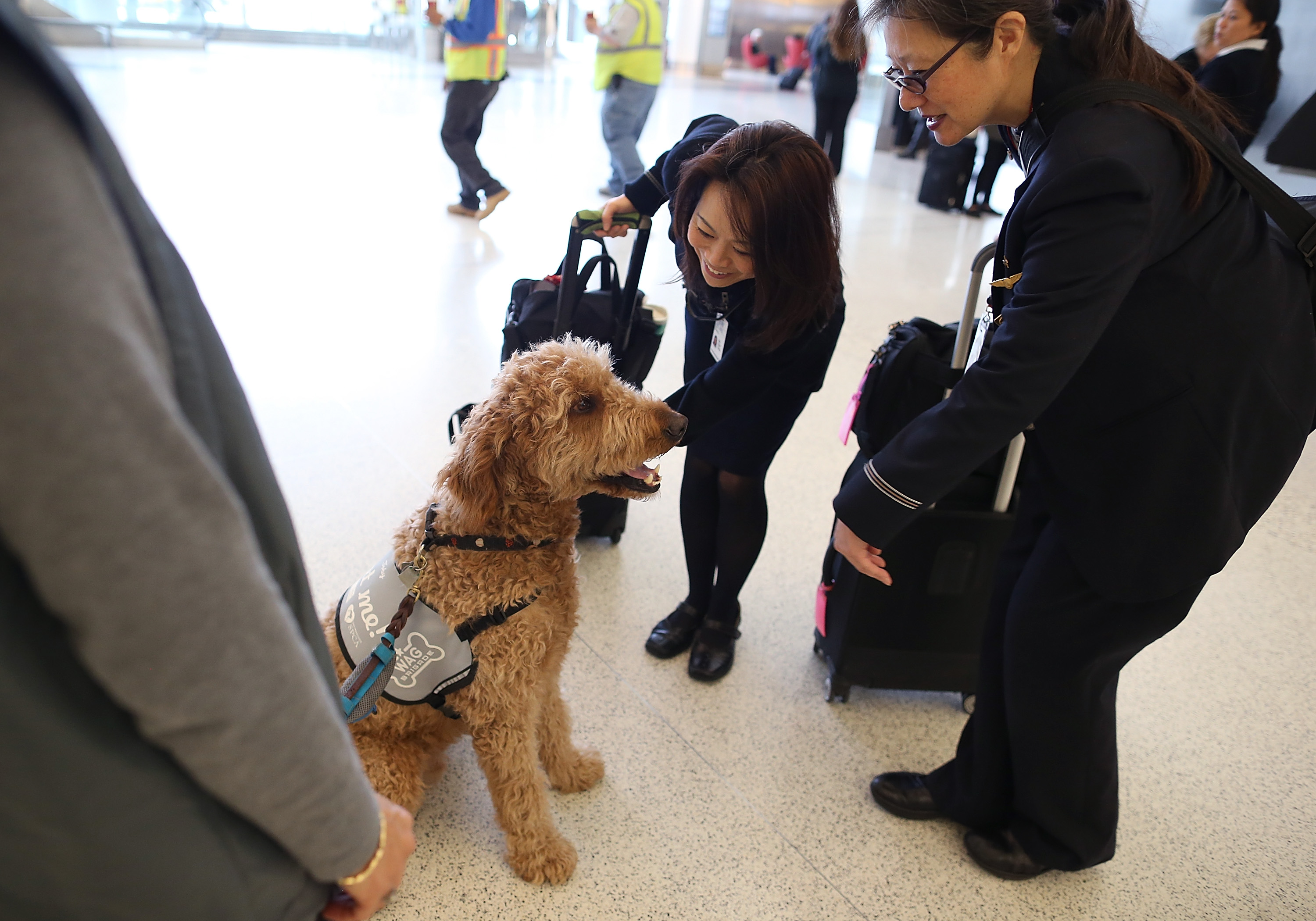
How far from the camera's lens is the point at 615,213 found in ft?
7.10

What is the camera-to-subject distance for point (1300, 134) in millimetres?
5199

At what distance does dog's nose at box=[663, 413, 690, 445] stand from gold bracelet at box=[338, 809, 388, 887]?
1.01 m

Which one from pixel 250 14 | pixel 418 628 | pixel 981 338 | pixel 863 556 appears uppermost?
pixel 250 14

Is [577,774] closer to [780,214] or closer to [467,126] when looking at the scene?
[780,214]

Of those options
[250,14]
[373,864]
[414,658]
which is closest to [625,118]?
[414,658]

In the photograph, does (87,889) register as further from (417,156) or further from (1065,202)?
(417,156)

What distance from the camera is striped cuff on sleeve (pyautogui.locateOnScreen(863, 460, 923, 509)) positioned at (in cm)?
124

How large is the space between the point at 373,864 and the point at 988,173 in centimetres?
777

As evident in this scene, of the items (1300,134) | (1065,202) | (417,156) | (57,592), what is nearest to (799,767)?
(1065,202)

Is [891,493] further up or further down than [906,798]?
further up

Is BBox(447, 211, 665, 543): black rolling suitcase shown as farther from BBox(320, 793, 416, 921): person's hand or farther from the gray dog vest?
BBox(320, 793, 416, 921): person's hand

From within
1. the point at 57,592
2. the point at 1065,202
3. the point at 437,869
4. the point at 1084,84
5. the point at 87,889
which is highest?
the point at 1084,84

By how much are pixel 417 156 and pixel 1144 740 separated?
7.32 metres

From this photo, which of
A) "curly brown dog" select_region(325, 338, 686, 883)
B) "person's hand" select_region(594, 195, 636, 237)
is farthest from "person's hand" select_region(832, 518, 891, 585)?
"person's hand" select_region(594, 195, 636, 237)
